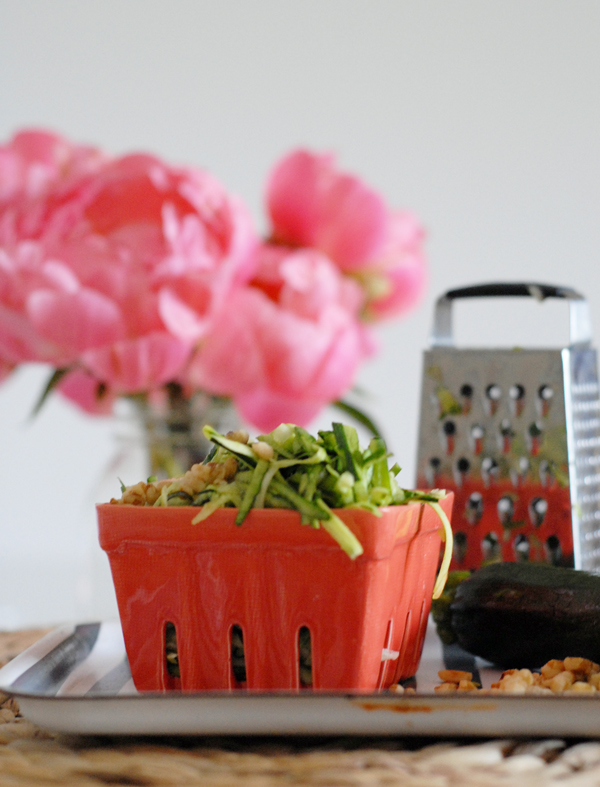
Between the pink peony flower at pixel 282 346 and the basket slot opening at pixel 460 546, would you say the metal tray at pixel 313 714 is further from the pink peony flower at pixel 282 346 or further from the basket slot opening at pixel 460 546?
the basket slot opening at pixel 460 546

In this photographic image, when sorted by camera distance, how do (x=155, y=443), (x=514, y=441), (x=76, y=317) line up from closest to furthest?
(x=76, y=317)
(x=155, y=443)
(x=514, y=441)

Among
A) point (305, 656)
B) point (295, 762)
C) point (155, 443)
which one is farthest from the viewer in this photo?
point (155, 443)

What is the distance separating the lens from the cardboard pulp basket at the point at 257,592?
0.49 meters

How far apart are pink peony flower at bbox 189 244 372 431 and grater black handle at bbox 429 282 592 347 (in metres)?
0.18

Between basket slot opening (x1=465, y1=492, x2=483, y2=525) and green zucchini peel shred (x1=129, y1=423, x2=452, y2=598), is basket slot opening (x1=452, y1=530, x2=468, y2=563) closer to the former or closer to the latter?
basket slot opening (x1=465, y1=492, x2=483, y2=525)

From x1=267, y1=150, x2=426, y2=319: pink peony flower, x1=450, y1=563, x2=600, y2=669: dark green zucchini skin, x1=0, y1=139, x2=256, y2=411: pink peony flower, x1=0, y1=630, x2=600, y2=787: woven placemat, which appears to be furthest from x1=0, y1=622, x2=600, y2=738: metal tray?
x1=267, y1=150, x2=426, y2=319: pink peony flower

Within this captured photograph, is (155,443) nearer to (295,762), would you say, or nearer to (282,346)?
(282,346)

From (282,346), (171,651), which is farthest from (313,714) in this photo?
(282,346)

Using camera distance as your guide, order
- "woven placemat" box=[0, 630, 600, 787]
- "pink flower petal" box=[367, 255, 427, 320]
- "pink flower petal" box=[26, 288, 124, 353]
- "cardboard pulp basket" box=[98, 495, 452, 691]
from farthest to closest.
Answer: "pink flower petal" box=[367, 255, 427, 320], "pink flower petal" box=[26, 288, 124, 353], "cardboard pulp basket" box=[98, 495, 452, 691], "woven placemat" box=[0, 630, 600, 787]

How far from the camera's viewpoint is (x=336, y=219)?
0.69 m

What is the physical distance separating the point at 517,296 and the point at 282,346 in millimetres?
259

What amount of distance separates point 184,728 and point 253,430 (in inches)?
10.5

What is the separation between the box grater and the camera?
79 cm

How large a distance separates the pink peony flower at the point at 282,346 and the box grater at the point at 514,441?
0.19 metres
